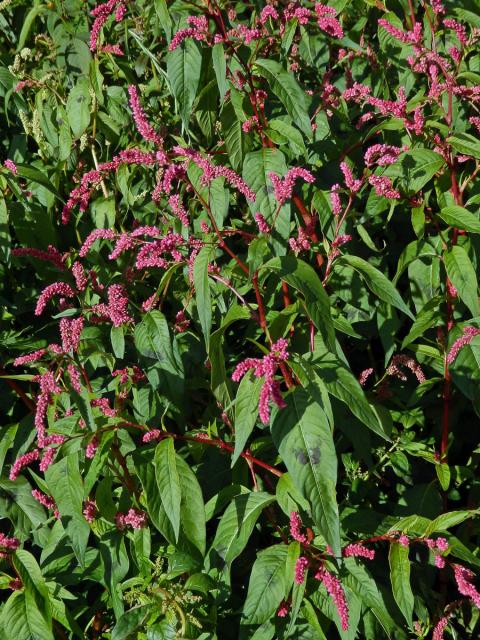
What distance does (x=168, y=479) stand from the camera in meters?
2.37

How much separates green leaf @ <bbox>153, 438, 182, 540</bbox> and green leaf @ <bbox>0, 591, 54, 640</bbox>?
0.59 metres

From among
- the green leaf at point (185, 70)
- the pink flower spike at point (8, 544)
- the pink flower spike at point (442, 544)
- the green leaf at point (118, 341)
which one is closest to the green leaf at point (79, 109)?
the green leaf at point (185, 70)

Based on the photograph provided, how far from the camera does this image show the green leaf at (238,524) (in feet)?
8.02

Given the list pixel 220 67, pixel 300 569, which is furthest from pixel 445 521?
pixel 220 67

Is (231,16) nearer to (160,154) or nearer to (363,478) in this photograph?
(160,154)

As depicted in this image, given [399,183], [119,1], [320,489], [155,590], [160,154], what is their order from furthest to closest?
[119,1], [399,183], [160,154], [155,590], [320,489]

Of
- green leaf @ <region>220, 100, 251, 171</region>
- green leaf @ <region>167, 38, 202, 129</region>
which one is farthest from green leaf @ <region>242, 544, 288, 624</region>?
green leaf @ <region>167, 38, 202, 129</region>

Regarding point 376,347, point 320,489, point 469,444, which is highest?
point 320,489

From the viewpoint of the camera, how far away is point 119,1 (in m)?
3.06

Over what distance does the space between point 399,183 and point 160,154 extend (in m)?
0.85

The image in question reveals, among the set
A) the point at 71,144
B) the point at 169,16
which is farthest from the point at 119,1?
the point at 71,144

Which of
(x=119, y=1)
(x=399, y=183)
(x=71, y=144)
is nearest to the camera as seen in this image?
(x=399, y=183)

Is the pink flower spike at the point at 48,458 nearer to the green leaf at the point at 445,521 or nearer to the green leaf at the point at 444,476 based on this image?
the green leaf at the point at 445,521

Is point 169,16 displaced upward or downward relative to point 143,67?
upward
